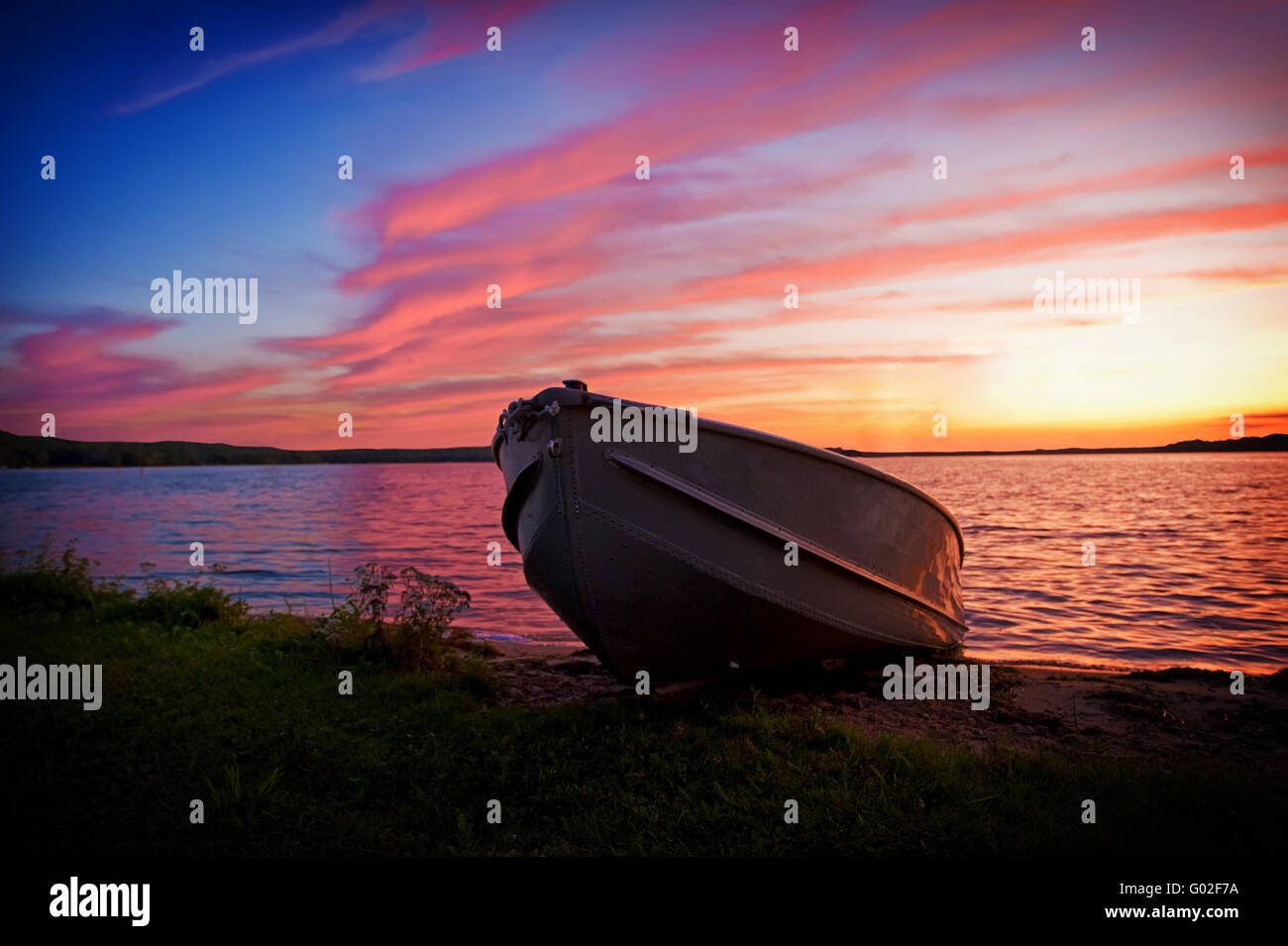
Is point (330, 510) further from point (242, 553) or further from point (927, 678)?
point (927, 678)

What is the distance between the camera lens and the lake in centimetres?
1000

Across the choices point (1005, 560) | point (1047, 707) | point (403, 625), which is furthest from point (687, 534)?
point (1005, 560)

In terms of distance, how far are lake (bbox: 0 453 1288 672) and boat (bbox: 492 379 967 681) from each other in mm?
1419

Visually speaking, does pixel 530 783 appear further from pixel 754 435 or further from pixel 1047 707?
pixel 1047 707

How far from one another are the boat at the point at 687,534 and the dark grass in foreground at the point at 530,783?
0.59 meters

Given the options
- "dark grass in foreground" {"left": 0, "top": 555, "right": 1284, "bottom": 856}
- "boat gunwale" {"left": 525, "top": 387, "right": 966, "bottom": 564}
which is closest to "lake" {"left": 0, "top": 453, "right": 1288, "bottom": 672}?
"boat gunwale" {"left": 525, "top": 387, "right": 966, "bottom": 564}

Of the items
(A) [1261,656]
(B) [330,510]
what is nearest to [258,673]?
(A) [1261,656]

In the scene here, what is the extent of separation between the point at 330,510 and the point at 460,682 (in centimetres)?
2659

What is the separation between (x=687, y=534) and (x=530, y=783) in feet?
5.85

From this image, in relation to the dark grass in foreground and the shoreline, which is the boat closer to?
the shoreline

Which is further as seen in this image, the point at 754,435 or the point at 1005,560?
the point at 1005,560

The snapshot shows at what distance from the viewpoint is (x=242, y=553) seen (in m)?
17.4

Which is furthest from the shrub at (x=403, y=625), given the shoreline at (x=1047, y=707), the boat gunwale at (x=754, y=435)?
the boat gunwale at (x=754, y=435)

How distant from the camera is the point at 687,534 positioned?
474 cm
